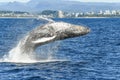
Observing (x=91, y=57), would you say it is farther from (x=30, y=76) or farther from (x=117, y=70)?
(x=30, y=76)

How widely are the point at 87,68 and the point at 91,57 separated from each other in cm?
654

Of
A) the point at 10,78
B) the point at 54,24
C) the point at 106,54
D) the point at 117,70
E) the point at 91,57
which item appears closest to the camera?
the point at 10,78

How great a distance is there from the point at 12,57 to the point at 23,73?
6.12m

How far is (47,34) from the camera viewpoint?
2891 cm

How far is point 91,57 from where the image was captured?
33.9m

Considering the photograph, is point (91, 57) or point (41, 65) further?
point (91, 57)

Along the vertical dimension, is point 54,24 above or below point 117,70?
above

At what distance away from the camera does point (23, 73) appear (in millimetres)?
25047

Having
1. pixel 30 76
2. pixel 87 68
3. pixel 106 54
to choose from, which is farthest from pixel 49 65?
pixel 106 54

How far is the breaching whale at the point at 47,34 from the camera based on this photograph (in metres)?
28.8

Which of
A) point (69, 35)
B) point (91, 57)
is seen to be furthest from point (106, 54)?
point (69, 35)

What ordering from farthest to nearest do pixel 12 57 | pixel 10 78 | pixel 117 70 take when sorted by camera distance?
pixel 12 57
pixel 117 70
pixel 10 78

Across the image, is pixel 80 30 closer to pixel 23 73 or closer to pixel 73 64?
pixel 73 64

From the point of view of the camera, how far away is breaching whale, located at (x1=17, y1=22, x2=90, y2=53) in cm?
2881
